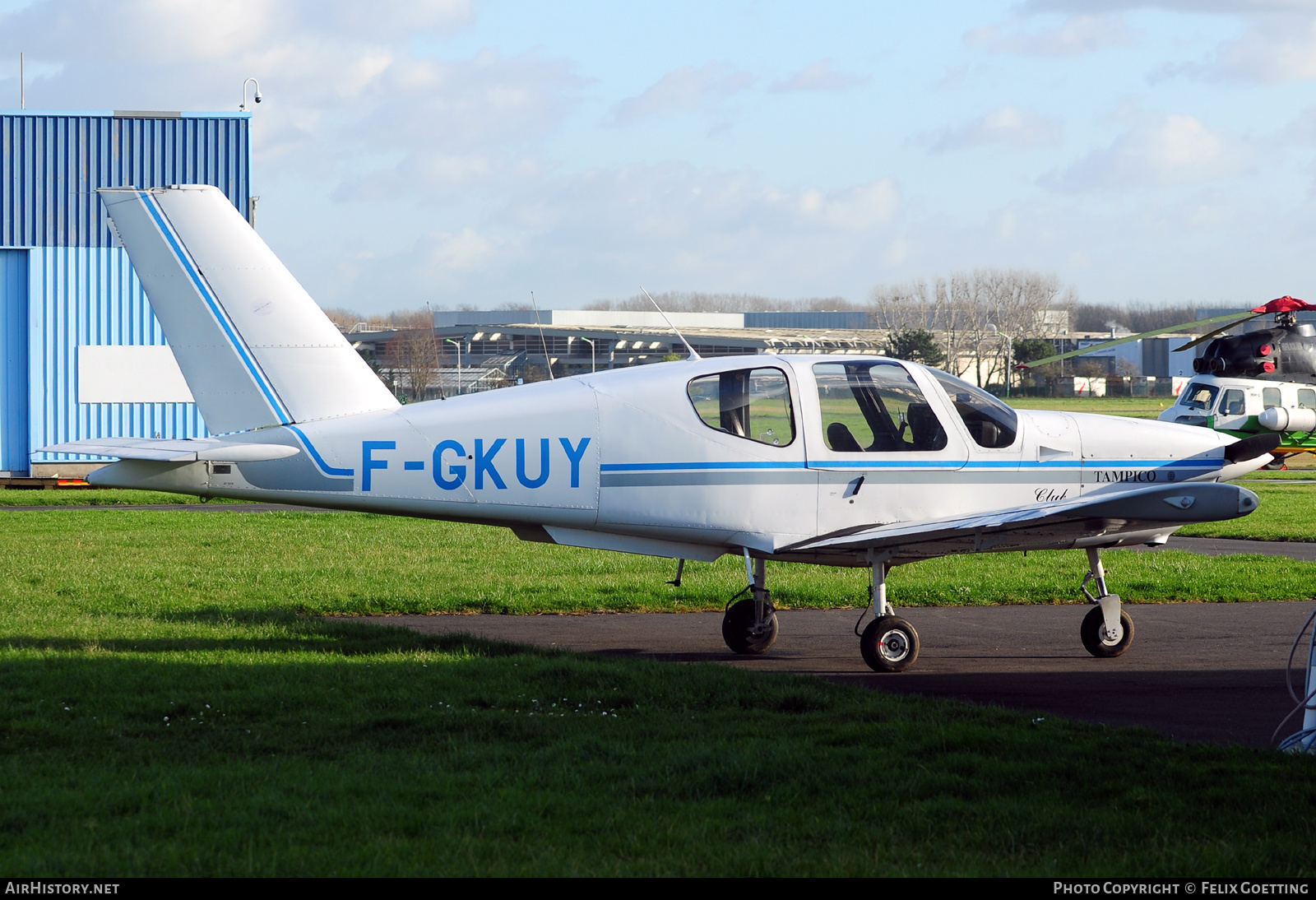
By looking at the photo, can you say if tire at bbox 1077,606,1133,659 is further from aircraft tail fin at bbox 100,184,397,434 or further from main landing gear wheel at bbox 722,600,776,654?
aircraft tail fin at bbox 100,184,397,434

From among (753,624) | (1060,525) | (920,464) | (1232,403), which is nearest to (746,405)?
(920,464)

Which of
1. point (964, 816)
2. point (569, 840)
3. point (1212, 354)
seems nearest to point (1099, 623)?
point (964, 816)

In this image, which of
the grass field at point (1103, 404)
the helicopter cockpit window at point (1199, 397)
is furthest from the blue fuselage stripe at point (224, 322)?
the grass field at point (1103, 404)

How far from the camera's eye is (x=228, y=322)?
8750mm

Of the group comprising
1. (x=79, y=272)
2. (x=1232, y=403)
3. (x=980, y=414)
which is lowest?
(x=980, y=414)

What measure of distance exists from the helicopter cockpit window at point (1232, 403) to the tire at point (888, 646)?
→ 2394 centimetres

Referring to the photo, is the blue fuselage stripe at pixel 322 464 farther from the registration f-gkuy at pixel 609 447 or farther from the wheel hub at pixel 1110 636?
the wheel hub at pixel 1110 636

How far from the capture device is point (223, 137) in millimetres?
28625

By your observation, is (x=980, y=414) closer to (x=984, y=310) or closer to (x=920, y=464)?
(x=920, y=464)

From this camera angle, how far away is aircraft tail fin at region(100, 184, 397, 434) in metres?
8.73

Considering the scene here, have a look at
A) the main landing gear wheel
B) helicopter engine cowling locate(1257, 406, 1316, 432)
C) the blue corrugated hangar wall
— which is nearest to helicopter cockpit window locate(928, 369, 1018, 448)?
the main landing gear wheel

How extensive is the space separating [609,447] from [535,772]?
3.50 metres

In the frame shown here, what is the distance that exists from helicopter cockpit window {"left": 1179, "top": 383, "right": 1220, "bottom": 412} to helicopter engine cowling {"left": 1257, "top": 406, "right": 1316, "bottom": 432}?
1137 millimetres
